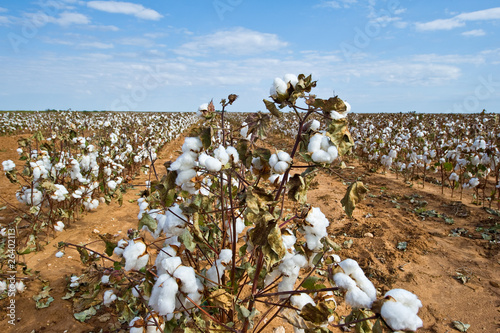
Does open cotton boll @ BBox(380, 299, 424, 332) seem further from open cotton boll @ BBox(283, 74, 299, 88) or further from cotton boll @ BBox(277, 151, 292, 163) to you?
open cotton boll @ BBox(283, 74, 299, 88)

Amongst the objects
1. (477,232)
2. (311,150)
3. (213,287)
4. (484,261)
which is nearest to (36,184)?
(213,287)

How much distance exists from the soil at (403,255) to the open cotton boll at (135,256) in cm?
199

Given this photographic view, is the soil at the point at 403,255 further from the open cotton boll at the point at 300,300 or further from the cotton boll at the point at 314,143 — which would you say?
the cotton boll at the point at 314,143

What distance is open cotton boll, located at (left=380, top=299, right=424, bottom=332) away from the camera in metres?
1.02

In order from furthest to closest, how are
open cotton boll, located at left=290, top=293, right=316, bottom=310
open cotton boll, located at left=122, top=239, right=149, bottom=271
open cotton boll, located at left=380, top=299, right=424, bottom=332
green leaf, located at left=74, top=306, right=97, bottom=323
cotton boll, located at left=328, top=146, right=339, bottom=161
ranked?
green leaf, located at left=74, top=306, right=97, bottom=323, open cotton boll, located at left=290, top=293, right=316, bottom=310, open cotton boll, located at left=122, top=239, right=149, bottom=271, cotton boll, located at left=328, top=146, right=339, bottom=161, open cotton boll, located at left=380, top=299, right=424, bottom=332

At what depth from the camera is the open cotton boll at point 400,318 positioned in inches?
40.2

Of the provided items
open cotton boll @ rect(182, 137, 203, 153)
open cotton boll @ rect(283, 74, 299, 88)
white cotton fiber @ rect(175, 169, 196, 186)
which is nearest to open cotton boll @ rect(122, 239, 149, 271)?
white cotton fiber @ rect(175, 169, 196, 186)

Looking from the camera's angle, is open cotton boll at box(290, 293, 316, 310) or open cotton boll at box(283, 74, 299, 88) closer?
open cotton boll at box(283, 74, 299, 88)

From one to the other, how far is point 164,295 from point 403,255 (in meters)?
4.29

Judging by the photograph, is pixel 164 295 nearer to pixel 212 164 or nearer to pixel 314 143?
pixel 212 164

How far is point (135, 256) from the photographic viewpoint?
4.93 feet

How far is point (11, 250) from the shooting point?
142 inches

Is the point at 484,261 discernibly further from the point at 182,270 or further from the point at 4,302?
the point at 4,302

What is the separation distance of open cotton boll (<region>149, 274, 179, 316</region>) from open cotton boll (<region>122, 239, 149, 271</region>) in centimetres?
25
